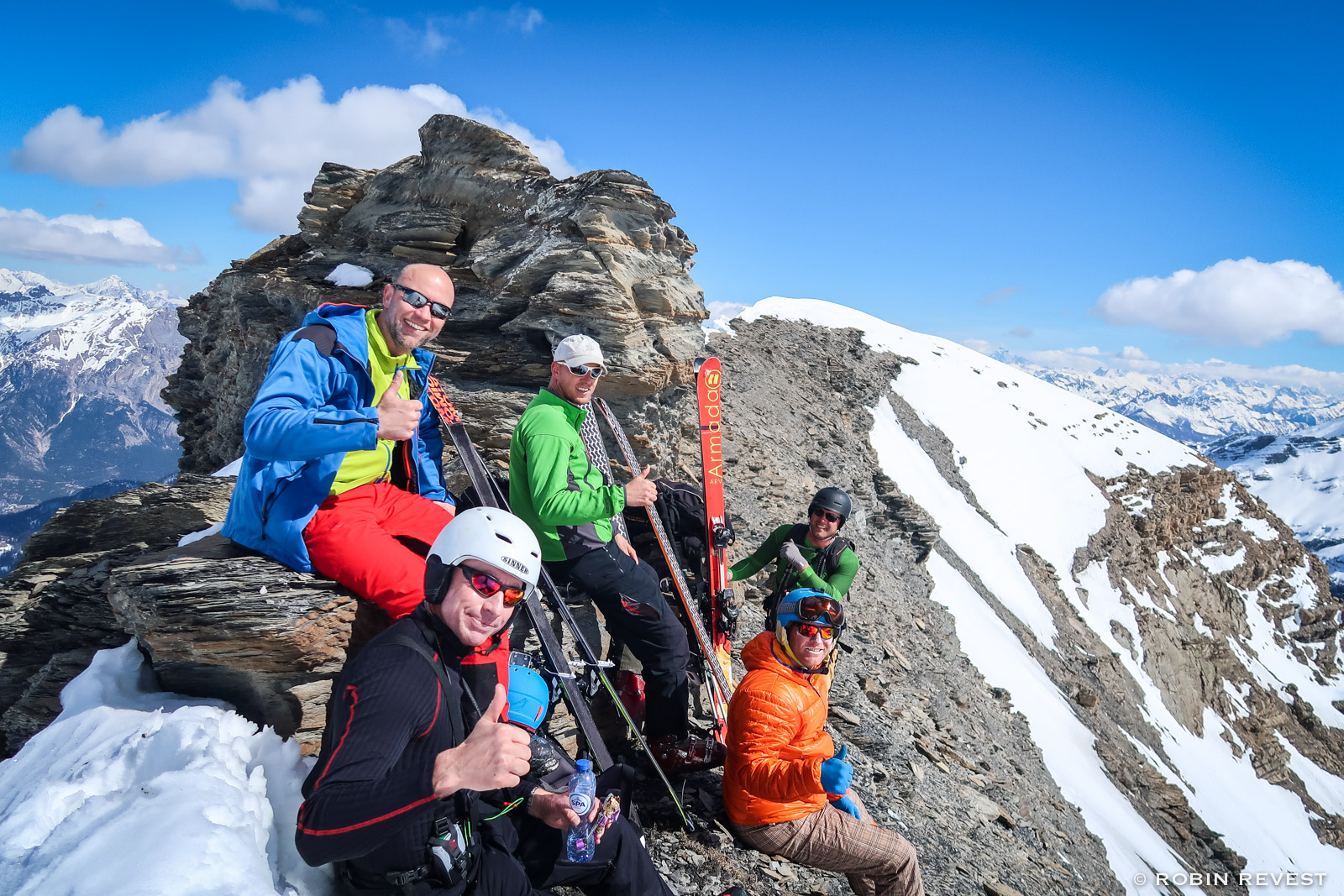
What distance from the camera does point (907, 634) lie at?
16.5 m

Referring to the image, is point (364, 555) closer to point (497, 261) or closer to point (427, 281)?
point (427, 281)

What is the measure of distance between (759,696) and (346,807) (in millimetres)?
2835

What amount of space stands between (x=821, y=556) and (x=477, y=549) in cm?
573

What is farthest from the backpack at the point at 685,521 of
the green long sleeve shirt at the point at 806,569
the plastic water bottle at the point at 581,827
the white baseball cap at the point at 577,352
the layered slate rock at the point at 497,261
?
the plastic water bottle at the point at 581,827

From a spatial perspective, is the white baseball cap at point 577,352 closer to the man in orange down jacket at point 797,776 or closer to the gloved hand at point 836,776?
the man in orange down jacket at point 797,776

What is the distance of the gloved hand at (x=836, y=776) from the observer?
175 inches

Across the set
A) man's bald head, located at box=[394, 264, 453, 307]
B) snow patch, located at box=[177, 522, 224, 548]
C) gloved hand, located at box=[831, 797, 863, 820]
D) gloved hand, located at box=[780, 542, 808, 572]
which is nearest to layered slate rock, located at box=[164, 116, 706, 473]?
gloved hand, located at box=[780, 542, 808, 572]

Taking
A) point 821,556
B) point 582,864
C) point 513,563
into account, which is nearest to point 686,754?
point 582,864

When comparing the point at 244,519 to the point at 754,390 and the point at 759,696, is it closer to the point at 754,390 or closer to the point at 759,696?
the point at 759,696

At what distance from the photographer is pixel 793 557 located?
7.75m

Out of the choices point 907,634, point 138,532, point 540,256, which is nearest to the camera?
point 138,532

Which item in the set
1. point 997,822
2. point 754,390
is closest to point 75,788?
point 997,822

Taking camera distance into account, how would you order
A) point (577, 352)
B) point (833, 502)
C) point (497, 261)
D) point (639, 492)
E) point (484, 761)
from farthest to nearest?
point (497, 261) → point (833, 502) → point (639, 492) → point (577, 352) → point (484, 761)

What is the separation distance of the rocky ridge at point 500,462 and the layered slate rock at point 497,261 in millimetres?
46
